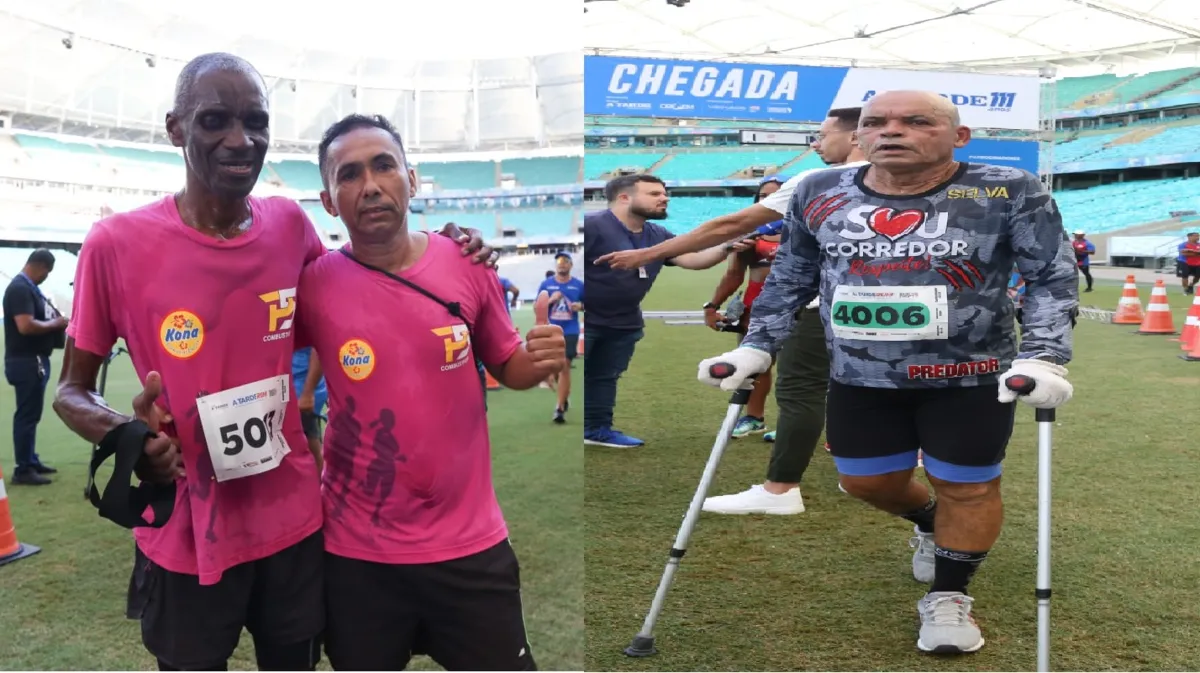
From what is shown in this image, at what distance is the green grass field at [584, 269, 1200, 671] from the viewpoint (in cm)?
271

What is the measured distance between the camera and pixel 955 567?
2680 mm

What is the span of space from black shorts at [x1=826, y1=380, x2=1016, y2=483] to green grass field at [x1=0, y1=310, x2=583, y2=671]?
826 millimetres

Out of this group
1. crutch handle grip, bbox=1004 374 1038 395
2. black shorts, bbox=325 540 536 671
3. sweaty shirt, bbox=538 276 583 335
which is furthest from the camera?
sweaty shirt, bbox=538 276 583 335

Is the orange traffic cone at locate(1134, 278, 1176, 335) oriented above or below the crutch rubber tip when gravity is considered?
above

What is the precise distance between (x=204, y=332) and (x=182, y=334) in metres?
0.03

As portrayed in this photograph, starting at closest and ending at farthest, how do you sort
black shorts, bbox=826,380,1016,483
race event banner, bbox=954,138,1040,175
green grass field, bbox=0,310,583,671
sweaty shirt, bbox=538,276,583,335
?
black shorts, bbox=826,380,1016,483
green grass field, bbox=0,310,583,671
sweaty shirt, bbox=538,276,583,335
race event banner, bbox=954,138,1040,175

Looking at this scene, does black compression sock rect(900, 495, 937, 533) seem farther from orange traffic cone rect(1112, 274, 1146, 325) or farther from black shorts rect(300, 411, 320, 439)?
orange traffic cone rect(1112, 274, 1146, 325)

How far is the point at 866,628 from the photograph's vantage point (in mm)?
2879

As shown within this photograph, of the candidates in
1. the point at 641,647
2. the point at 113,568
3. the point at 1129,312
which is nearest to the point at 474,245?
the point at 641,647

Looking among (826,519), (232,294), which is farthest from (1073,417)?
(232,294)

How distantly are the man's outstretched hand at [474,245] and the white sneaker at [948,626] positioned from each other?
70.1 inches

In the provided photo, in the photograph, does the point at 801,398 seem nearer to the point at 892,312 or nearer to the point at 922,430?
the point at 922,430

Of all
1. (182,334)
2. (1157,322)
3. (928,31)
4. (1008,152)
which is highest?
(928,31)

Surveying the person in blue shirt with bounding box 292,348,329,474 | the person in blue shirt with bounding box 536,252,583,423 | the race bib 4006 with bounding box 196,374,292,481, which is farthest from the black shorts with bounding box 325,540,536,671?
the person in blue shirt with bounding box 536,252,583,423
